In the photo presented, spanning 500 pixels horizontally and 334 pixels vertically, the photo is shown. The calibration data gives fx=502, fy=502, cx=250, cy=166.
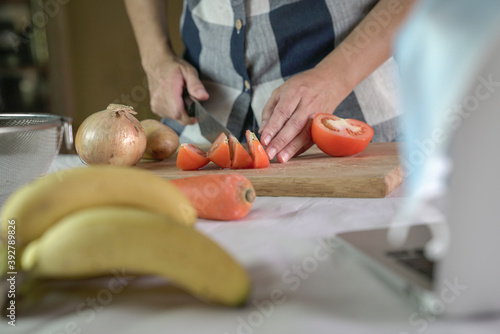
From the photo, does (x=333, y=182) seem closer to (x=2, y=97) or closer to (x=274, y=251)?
(x=274, y=251)

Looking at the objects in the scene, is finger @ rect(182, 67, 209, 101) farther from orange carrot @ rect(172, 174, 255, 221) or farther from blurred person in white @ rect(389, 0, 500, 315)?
blurred person in white @ rect(389, 0, 500, 315)

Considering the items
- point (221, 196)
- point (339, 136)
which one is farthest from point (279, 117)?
point (221, 196)

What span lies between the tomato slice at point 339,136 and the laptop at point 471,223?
2.42ft

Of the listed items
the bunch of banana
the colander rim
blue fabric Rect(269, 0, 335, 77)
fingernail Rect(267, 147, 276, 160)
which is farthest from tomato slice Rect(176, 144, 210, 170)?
the bunch of banana

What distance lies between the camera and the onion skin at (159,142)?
126 cm

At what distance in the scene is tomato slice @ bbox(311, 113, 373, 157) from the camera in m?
1.14

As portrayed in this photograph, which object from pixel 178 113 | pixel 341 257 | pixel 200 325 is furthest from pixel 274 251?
pixel 178 113

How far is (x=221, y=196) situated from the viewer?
0.70 meters

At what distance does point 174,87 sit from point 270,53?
30 centimetres

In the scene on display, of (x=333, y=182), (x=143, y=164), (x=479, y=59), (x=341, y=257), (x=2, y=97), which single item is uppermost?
(x=479, y=59)

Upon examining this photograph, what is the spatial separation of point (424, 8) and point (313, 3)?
3.70 ft

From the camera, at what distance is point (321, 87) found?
4.19 feet

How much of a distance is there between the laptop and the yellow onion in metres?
0.78

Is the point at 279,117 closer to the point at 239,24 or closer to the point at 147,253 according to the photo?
the point at 239,24
